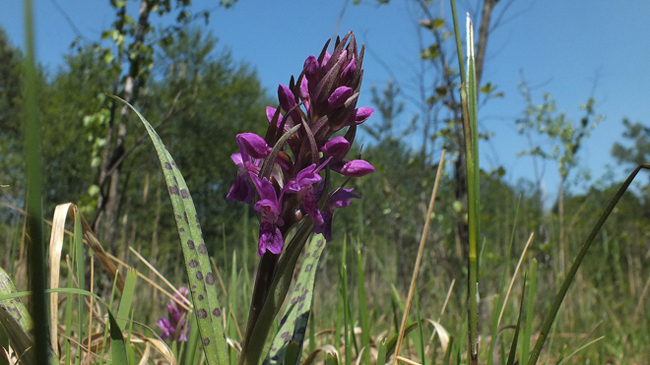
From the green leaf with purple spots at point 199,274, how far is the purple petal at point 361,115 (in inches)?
15.7

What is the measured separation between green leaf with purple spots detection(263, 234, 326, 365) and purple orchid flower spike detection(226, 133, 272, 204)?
8.9 inches

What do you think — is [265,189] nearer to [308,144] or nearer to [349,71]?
[308,144]

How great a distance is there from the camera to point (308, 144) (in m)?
0.91

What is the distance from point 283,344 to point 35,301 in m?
0.72

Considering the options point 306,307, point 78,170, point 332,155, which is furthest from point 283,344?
point 78,170

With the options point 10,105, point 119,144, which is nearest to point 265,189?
point 119,144

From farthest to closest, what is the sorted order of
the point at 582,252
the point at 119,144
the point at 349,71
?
the point at 119,144
the point at 349,71
the point at 582,252

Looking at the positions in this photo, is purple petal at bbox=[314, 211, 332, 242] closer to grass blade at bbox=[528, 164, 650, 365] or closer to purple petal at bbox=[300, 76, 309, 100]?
purple petal at bbox=[300, 76, 309, 100]

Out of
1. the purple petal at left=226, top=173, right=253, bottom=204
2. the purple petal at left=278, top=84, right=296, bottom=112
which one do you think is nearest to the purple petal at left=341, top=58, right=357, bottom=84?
the purple petal at left=278, top=84, right=296, bottom=112

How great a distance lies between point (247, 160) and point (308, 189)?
183mm

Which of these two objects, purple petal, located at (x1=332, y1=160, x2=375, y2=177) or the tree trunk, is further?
the tree trunk

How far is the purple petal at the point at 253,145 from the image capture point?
88 cm

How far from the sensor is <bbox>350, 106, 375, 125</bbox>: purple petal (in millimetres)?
957

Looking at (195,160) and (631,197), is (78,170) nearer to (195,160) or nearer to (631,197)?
(195,160)
